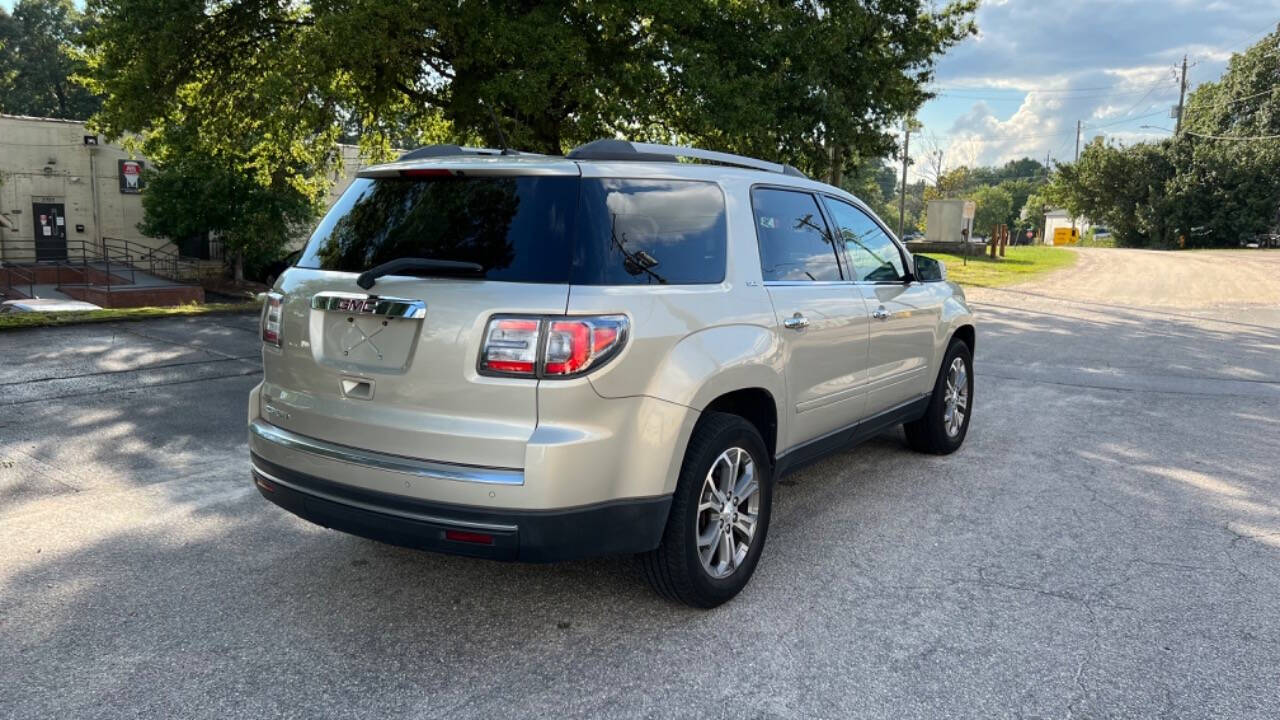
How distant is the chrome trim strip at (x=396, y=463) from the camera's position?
2938mm

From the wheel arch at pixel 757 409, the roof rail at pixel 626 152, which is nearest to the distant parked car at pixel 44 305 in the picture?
the roof rail at pixel 626 152

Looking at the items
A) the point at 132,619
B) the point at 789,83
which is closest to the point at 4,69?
the point at 789,83

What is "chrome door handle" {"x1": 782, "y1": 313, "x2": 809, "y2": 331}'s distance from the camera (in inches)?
158

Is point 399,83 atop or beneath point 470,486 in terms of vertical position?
atop

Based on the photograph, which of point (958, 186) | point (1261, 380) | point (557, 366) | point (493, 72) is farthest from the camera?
point (958, 186)

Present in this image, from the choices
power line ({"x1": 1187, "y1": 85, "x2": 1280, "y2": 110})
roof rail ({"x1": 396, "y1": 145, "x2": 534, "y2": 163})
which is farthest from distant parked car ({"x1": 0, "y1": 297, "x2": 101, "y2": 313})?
power line ({"x1": 1187, "y1": 85, "x2": 1280, "y2": 110})

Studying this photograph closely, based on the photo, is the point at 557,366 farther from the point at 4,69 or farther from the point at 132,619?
the point at 4,69

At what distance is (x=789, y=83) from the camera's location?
17.0 metres

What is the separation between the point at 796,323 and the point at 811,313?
201 mm

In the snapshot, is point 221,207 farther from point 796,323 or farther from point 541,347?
point 541,347

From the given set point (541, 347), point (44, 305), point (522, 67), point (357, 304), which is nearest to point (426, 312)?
point (357, 304)

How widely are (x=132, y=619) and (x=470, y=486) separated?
1.59m

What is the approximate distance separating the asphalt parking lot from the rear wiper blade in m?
1.37

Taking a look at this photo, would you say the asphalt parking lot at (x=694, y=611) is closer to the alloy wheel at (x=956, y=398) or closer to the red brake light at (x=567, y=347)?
the alloy wheel at (x=956, y=398)
